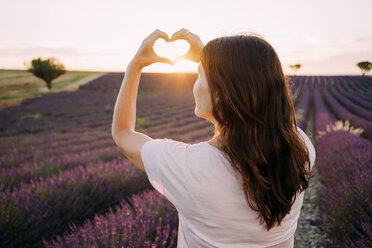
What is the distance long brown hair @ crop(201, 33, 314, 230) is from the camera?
2.14ft

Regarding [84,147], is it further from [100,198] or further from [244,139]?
[244,139]

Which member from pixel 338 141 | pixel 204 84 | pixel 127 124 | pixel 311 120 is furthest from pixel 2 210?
pixel 311 120

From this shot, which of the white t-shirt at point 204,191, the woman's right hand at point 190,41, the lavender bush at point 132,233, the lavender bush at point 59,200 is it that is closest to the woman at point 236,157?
the white t-shirt at point 204,191

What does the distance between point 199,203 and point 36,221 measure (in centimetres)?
261

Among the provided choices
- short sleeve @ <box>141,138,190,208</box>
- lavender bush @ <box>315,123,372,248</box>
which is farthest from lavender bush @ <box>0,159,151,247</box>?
lavender bush @ <box>315,123,372,248</box>

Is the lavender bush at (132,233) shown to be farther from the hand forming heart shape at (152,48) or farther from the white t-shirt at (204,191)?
the hand forming heart shape at (152,48)

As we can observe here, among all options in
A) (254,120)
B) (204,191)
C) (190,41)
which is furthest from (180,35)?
(204,191)

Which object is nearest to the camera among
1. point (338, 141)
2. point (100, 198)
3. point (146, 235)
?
point (146, 235)

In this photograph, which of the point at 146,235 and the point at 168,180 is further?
the point at 146,235

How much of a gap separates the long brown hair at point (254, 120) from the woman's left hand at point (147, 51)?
0.72ft

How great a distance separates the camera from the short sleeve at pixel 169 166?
0.62 m

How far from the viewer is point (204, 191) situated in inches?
24.2

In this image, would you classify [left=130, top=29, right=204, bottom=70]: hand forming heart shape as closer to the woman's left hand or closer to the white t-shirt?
the woman's left hand

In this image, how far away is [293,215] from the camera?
833mm
